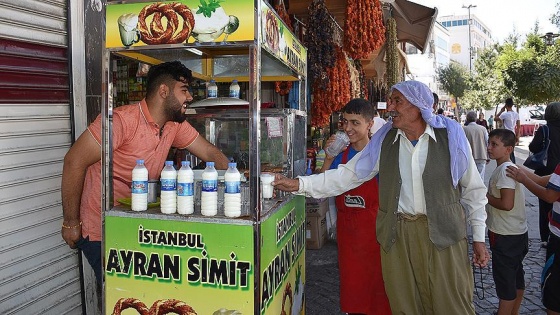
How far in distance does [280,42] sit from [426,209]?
4.72 ft

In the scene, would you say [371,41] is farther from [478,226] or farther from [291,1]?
[478,226]

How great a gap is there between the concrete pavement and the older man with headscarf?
1.67 meters

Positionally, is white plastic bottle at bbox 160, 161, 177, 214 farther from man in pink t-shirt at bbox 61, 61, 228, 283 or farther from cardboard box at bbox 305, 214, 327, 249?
cardboard box at bbox 305, 214, 327, 249

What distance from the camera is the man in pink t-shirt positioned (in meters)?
2.64

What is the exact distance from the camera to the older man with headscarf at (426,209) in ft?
8.62

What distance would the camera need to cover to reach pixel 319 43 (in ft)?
20.2

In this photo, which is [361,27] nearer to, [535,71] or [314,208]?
[314,208]

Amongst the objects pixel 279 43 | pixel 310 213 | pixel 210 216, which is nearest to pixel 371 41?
pixel 310 213

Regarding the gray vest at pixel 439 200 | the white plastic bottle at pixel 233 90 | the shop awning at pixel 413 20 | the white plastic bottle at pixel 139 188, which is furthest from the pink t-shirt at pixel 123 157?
the shop awning at pixel 413 20

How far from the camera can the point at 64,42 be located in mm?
3248

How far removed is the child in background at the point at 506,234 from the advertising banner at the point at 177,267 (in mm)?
2462

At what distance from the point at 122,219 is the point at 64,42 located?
1632 millimetres

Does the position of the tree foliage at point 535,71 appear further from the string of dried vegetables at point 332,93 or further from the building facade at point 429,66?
the building facade at point 429,66

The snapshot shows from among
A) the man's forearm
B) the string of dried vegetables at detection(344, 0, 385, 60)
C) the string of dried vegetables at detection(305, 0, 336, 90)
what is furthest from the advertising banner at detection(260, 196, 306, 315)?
the string of dried vegetables at detection(344, 0, 385, 60)
